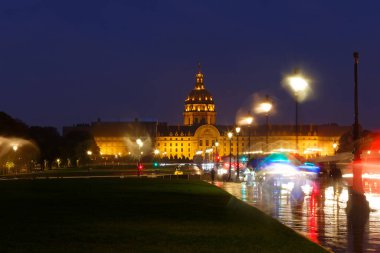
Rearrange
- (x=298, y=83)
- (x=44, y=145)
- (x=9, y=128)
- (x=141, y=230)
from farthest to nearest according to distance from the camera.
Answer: (x=44, y=145) → (x=9, y=128) → (x=298, y=83) → (x=141, y=230)

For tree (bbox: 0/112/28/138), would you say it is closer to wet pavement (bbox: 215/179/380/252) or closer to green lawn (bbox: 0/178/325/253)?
wet pavement (bbox: 215/179/380/252)

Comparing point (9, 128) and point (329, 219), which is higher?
point (9, 128)

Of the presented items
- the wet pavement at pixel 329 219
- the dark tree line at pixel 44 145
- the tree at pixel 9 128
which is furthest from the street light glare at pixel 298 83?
the tree at pixel 9 128

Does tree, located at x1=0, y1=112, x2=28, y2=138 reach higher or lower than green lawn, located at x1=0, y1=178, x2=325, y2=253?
higher

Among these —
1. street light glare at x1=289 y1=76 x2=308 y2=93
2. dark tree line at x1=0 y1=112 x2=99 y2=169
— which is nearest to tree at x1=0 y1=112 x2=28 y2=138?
dark tree line at x1=0 y1=112 x2=99 y2=169

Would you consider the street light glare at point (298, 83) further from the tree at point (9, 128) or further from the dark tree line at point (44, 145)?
the tree at point (9, 128)

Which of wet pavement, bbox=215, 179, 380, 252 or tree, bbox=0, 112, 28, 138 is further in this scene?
tree, bbox=0, 112, 28, 138

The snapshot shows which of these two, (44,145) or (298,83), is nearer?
(298,83)

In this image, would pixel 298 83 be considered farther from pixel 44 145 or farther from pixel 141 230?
pixel 44 145

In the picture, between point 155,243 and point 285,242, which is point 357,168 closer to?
point 285,242

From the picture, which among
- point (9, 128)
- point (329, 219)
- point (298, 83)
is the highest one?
point (9, 128)

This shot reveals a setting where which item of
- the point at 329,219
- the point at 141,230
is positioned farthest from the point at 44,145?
the point at 141,230

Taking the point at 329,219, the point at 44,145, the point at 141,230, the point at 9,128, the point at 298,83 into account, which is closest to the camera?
the point at 141,230

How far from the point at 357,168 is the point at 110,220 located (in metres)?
10.9
